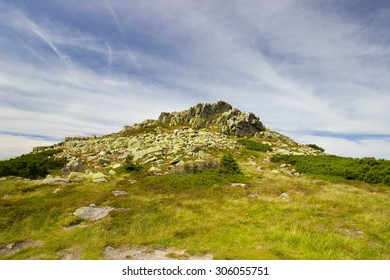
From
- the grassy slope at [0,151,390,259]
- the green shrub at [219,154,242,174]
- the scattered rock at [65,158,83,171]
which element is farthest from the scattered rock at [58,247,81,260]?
the scattered rock at [65,158,83,171]

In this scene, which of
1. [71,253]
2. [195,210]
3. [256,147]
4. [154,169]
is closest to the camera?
[71,253]

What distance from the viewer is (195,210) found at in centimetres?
1800

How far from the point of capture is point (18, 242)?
1429 centimetres

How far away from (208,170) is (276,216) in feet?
44.8

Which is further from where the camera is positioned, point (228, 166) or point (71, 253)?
point (228, 166)

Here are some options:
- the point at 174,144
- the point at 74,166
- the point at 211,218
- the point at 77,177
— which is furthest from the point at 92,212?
the point at 174,144

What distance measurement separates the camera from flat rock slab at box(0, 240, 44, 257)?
1307 cm

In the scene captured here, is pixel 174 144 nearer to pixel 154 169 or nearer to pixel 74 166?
pixel 154 169

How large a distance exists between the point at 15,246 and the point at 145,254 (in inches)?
275

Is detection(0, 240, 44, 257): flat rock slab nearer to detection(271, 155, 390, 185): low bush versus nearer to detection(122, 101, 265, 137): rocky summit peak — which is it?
detection(271, 155, 390, 185): low bush

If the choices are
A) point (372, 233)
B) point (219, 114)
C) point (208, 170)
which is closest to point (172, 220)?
point (372, 233)

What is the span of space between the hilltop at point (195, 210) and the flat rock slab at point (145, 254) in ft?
0.15
